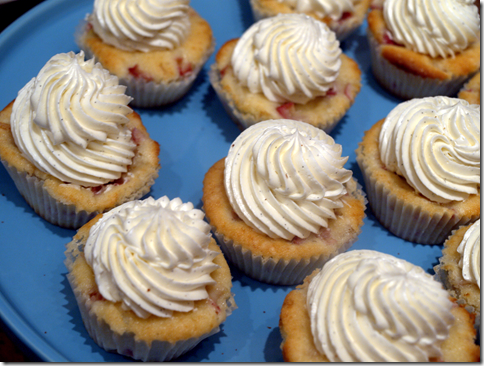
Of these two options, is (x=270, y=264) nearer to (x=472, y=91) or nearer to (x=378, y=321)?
(x=378, y=321)

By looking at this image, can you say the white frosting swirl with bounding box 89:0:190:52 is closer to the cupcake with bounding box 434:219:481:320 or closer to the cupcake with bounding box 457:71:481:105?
the cupcake with bounding box 457:71:481:105

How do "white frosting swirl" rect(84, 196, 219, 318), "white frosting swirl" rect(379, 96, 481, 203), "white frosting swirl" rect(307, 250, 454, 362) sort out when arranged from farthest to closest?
"white frosting swirl" rect(379, 96, 481, 203) < "white frosting swirl" rect(84, 196, 219, 318) < "white frosting swirl" rect(307, 250, 454, 362)

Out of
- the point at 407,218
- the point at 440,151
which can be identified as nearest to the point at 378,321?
the point at 407,218

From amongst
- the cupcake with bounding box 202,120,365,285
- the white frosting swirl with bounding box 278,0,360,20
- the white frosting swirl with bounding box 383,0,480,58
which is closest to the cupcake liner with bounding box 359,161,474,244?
the cupcake with bounding box 202,120,365,285

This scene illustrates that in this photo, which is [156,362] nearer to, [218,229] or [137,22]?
[218,229]

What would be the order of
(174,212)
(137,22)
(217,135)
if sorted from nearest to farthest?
(174,212), (137,22), (217,135)

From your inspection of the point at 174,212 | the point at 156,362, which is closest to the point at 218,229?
the point at 174,212
